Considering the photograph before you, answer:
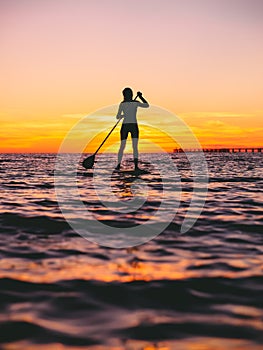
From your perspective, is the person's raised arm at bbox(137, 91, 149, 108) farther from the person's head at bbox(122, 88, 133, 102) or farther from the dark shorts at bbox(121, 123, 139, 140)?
the dark shorts at bbox(121, 123, 139, 140)

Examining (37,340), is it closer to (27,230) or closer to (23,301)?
(23,301)

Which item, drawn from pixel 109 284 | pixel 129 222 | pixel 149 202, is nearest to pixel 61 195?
pixel 149 202

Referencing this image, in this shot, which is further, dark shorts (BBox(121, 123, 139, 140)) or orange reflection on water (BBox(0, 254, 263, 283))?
dark shorts (BBox(121, 123, 139, 140))

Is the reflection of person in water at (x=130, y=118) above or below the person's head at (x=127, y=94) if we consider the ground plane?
below

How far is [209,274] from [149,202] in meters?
4.66

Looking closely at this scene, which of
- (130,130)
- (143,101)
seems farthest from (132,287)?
(143,101)

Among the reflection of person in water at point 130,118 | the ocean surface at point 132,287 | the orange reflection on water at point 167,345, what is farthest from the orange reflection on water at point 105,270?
the reflection of person in water at point 130,118

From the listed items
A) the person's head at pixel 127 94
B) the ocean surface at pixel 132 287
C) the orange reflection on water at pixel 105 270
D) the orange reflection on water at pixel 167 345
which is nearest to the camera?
the orange reflection on water at pixel 167 345

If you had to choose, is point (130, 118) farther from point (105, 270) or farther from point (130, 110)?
point (105, 270)

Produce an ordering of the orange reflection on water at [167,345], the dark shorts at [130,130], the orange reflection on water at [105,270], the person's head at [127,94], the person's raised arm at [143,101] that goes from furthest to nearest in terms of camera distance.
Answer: the person's head at [127,94] < the dark shorts at [130,130] < the person's raised arm at [143,101] < the orange reflection on water at [105,270] < the orange reflection on water at [167,345]

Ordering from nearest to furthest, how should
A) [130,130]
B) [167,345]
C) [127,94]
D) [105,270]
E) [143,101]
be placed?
[167,345], [105,270], [143,101], [130,130], [127,94]

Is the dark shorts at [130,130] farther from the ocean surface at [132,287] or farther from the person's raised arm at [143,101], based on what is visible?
the ocean surface at [132,287]

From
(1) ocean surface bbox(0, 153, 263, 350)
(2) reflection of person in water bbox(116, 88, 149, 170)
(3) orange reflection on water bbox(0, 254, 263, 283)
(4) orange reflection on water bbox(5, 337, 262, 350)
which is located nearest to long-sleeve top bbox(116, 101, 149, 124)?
(2) reflection of person in water bbox(116, 88, 149, 170)

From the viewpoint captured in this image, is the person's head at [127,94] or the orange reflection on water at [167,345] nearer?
the orange reflection on water at [167,345]
